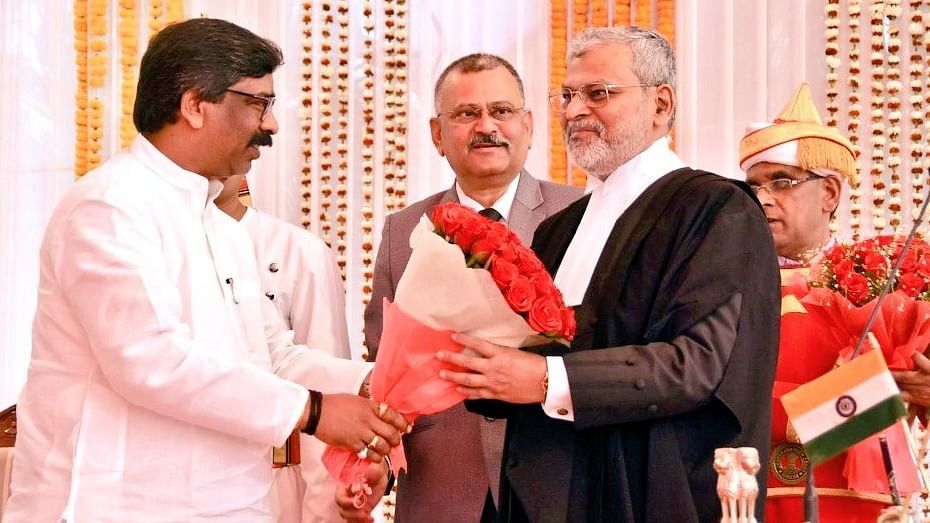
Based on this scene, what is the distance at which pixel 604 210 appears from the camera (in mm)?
2650

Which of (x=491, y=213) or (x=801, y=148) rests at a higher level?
(x=801, y=148)

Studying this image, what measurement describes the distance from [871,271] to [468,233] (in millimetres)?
1047

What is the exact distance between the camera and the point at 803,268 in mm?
3246

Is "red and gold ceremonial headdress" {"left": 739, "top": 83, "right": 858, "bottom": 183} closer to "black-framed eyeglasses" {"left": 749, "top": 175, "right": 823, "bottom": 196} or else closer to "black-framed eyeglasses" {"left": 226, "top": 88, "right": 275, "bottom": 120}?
"black-framed eyeglasses" {"left": 749, "top": 175, "right": 823, "bottom": 196}

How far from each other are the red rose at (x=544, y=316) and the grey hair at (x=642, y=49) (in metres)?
0.74

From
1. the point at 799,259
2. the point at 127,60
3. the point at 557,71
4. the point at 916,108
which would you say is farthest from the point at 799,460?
the point at 127,60

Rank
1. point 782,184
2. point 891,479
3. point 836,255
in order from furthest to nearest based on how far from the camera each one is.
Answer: point 782,184 < point 836,255 < point 891,479

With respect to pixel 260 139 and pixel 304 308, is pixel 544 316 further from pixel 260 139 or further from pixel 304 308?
pixel 304 308

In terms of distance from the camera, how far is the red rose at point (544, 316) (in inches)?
84.7

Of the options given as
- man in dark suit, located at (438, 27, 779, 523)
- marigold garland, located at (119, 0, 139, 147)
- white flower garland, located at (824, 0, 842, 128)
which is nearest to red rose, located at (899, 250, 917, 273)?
man in dark suit, located at (438, 27, 779, 523)

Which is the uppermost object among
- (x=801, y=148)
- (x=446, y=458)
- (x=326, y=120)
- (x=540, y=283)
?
(x=326, y=120)

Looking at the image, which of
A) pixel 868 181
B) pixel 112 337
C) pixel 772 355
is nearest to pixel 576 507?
pixel 772 355

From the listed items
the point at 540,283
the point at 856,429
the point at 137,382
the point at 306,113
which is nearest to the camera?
the point at 856,429

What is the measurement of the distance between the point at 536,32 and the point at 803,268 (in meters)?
1.58
